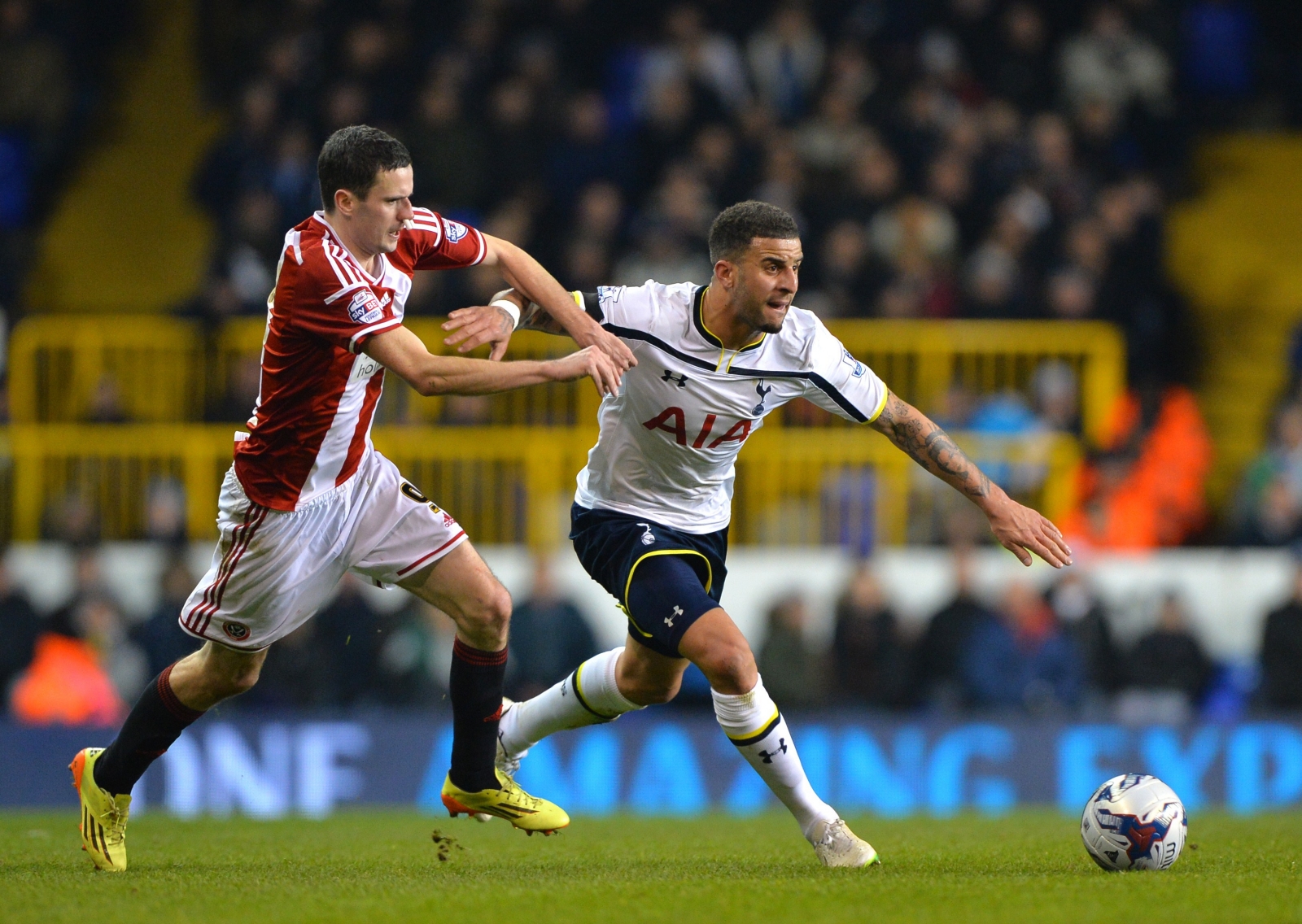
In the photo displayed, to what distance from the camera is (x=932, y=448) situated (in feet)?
21.2

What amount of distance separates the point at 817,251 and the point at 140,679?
6293 mm

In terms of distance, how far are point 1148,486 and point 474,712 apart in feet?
27.0

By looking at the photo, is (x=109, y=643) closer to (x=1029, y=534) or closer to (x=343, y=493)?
(x=343, y=493)

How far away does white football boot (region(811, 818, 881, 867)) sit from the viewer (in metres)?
6.20

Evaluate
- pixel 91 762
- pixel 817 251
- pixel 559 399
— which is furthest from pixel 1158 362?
pixel 91 762

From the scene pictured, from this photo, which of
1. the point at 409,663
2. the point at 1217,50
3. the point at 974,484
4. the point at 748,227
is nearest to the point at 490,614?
the point at 748,227

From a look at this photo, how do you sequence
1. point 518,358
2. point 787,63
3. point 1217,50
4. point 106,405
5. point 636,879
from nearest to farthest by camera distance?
point 636,879 → point 106,405 → point 518,358 → point 787,63 → point 1217,50

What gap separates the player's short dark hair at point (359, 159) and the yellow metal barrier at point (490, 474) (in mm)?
7447

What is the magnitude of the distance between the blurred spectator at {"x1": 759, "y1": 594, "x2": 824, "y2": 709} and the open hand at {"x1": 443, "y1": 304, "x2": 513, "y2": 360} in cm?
660

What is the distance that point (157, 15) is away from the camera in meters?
18.8

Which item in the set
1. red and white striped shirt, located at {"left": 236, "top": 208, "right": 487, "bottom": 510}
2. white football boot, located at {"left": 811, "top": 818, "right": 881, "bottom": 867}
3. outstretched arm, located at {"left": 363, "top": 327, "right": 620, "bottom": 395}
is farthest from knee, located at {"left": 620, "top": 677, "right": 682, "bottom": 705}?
outstretched arm, located at {"left": 363, "top": 327, "right": 620, "bottom": 395}

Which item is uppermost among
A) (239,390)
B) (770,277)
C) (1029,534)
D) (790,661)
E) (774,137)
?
(774,137)

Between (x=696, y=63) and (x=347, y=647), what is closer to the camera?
(x=347, y=647)

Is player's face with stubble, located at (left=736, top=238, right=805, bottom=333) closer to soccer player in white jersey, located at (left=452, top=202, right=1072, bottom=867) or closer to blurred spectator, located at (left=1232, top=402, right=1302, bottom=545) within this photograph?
soccer player in white jersey, located at (left=452, top=202, right=1072, bottom=867)
